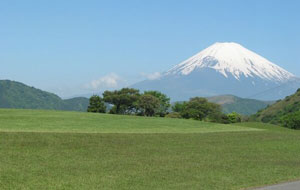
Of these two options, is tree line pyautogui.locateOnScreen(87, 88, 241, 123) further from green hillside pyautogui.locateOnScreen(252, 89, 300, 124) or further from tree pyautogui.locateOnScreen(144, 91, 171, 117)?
green hillside pyautogui.locateOnScreen(252, 89, 300, 124)

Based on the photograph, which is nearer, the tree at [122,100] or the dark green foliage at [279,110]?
the tree at [122,100]

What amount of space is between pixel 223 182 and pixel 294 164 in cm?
1018

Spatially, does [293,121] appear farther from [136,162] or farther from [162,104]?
[136,162]

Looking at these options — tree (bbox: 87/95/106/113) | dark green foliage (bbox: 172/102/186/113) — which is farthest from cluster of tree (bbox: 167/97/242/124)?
tree (bbox: 87/95/106/113)

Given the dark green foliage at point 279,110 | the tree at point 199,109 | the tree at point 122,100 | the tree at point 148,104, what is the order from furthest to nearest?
the dark green foliage at point 279,110 → the tree at point 122,100 → the tree at point 199,109 → the tree at point 148,104

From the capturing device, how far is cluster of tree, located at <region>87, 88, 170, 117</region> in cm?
13225

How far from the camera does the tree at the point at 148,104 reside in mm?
131375

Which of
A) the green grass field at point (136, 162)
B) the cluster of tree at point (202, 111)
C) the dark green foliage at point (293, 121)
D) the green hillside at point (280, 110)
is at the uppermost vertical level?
the green hillside at point (280, 110)

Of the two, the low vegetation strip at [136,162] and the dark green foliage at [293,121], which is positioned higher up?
the dark green foliage at [293,121]

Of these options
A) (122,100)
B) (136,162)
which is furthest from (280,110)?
(136,162)

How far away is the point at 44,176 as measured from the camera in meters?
22.2

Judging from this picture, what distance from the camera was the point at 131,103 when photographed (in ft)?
456

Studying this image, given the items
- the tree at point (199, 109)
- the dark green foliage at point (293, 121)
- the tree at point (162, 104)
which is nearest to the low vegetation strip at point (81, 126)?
the dark green foliage at point (293, 121)

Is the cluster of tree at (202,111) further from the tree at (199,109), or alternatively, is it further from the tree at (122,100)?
the tree at (122,100)
